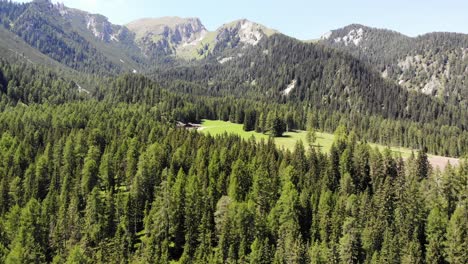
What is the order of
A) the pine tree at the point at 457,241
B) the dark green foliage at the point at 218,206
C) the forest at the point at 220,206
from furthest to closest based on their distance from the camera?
the dark green foliage at the point at 218,206 < the forest at the point at 220,206 < the pine tree at the point at 457,241

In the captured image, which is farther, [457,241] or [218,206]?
[218,206]

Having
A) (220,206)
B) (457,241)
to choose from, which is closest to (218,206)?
(220,206)

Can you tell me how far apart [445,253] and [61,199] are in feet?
359

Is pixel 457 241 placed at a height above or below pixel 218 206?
below

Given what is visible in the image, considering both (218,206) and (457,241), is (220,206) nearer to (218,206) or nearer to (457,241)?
(218,206)

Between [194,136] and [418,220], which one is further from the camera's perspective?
[194,136]

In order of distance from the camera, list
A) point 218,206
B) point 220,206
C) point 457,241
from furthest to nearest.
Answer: point 218,206 → point 220,206 → point 457,241

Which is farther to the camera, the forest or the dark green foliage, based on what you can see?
the dark green foliage

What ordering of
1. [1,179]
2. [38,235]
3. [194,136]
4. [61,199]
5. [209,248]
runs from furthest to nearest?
1. [194,136]
2. [1,179]
3. [61,199]
4. [38,235]
5. [209,248]

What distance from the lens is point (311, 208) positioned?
114 metres

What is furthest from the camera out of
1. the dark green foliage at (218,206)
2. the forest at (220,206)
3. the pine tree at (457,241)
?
the dark green foliage at (218,206)

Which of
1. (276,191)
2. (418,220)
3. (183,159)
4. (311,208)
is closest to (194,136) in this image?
(183,159)

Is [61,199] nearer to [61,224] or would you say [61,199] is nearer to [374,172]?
[61,224]

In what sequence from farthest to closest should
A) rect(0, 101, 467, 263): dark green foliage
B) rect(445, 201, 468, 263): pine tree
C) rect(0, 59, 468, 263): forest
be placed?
rect(0, 101, 467, 263): dark green foliage
rect(0, 59, 468, 263): forest
rect(445, 201, 468, 263): pine tree
